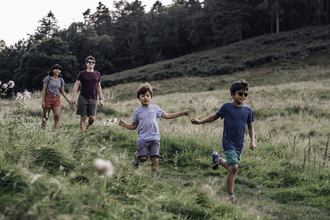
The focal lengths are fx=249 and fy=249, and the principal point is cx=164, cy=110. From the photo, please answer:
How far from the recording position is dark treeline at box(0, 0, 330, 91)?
53562 mm

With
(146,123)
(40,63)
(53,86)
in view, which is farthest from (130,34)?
(146,123)

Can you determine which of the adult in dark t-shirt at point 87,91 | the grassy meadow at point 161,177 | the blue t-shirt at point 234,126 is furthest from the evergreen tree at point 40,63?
the blue t-shirt at point 234,126

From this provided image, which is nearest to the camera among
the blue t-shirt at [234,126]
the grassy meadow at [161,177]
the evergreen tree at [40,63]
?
the grassy meadow at [161,177]

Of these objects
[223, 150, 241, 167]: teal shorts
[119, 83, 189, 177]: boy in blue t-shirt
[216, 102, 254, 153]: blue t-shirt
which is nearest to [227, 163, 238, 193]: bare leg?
[223, 150, 241, 167]: teal shorts

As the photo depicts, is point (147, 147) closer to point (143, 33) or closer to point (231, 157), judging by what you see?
point (231, 157)

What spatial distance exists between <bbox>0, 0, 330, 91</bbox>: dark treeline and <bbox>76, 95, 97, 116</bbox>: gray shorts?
168 feet

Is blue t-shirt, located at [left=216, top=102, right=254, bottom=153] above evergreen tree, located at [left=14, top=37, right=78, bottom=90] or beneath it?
beneath

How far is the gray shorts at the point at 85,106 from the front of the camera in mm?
6961

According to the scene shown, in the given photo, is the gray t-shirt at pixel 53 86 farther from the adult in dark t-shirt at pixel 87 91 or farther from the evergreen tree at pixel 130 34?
the evergreen tree at pixel 130 34

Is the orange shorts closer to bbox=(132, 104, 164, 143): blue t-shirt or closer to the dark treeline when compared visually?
bbox=(132, 104, 164, 143): blue t-shirt

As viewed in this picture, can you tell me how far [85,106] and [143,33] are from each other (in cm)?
7602

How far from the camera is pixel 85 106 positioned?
6992 millimetres

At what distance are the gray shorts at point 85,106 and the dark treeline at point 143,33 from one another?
51.1m

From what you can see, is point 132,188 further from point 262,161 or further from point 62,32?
point 62,32
